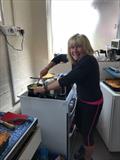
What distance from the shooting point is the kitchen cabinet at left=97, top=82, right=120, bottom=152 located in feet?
6.06

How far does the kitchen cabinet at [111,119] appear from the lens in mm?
1847

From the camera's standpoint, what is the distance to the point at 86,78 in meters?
1.45

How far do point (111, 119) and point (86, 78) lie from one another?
73 centimetres

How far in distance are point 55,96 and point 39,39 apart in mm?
1495

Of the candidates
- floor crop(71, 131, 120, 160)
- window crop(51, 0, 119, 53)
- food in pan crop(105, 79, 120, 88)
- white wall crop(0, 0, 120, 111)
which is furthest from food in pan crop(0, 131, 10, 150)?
window crop(51, 0, 119, 53)

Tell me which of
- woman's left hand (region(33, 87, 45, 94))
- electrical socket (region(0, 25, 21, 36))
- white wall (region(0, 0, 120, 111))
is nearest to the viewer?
woman's left hand (region(33, 87, 45, 94))

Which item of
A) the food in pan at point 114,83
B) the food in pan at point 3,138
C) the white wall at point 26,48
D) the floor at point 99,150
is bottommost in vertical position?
the floor at point 99,150

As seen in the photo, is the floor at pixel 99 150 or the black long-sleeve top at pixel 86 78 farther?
the floor at pixel 99 150

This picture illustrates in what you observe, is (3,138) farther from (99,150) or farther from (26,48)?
(26,48)

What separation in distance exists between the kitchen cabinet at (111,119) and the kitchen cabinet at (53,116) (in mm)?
442

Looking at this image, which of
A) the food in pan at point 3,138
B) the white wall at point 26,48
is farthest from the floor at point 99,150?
the food in pan at point 3,138

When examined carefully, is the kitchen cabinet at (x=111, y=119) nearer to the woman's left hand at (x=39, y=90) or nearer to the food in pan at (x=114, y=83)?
the food in pan at (x=114, y=83)

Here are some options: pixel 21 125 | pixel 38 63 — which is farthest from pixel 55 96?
pixel 38 63

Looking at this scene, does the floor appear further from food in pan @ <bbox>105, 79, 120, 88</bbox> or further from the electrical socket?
the electrical socket
